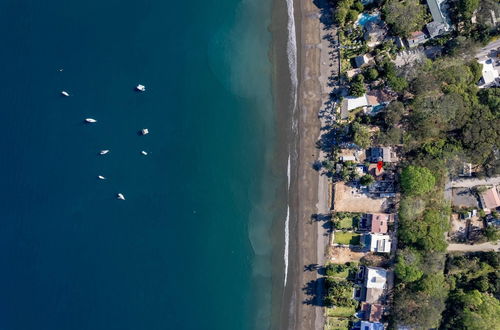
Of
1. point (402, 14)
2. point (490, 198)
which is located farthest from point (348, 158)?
point (402, 14)

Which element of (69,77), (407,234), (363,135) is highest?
(69,77)

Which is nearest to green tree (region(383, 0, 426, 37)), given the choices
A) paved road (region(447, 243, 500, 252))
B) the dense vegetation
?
paved road (region(447, 243, 500, 252))

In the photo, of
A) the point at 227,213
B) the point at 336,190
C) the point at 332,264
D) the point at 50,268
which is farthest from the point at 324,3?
the point at 50,268

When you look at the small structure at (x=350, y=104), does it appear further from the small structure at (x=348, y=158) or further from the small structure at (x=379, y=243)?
the small structure at (x=379, y=243)

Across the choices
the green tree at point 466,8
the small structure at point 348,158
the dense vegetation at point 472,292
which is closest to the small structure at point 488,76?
the green tree at point 466,8

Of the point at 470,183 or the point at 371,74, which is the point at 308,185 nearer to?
the point at 371,74

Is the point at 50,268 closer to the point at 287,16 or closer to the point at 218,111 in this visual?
the point at 218,111

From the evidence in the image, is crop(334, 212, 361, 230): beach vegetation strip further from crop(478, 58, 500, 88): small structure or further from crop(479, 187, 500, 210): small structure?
crop(478, 58, 500, 88): small structure
